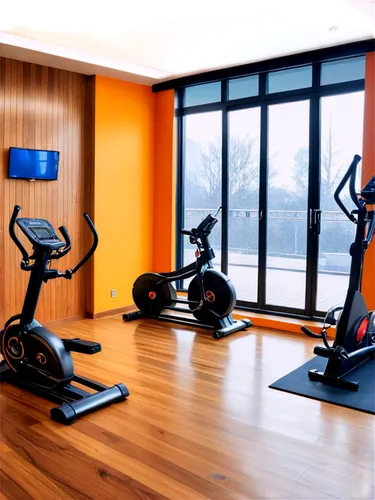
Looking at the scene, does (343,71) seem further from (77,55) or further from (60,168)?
(60,168)

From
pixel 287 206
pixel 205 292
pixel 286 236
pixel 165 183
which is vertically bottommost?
pixel 205 292

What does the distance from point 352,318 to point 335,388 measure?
0.59 meters

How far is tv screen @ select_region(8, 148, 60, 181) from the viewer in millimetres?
5305

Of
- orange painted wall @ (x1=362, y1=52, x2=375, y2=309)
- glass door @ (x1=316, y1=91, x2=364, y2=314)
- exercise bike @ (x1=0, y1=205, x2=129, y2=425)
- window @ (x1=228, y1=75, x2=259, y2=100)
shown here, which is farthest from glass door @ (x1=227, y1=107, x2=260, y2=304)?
exercise bike @ (x1=0, y1=205, x2=129, y2=425)

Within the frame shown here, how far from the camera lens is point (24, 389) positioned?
373cm

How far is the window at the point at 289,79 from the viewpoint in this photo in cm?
562

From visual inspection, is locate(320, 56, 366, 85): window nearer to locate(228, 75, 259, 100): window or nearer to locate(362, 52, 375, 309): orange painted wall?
locate(362, 52, 375, 309): orange painted wall

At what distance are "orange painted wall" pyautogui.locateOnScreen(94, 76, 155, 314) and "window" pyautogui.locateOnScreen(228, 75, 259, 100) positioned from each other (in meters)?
1.23

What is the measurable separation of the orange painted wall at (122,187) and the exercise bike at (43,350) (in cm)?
246

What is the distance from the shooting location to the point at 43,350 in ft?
11.5

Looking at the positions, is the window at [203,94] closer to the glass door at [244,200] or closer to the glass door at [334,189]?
the glass door at [244,200]

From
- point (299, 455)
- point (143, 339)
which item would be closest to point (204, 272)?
point (143, 339)

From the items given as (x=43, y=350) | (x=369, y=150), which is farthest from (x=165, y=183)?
(x=43, y=350)

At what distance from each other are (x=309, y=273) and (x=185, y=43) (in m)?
2.87
